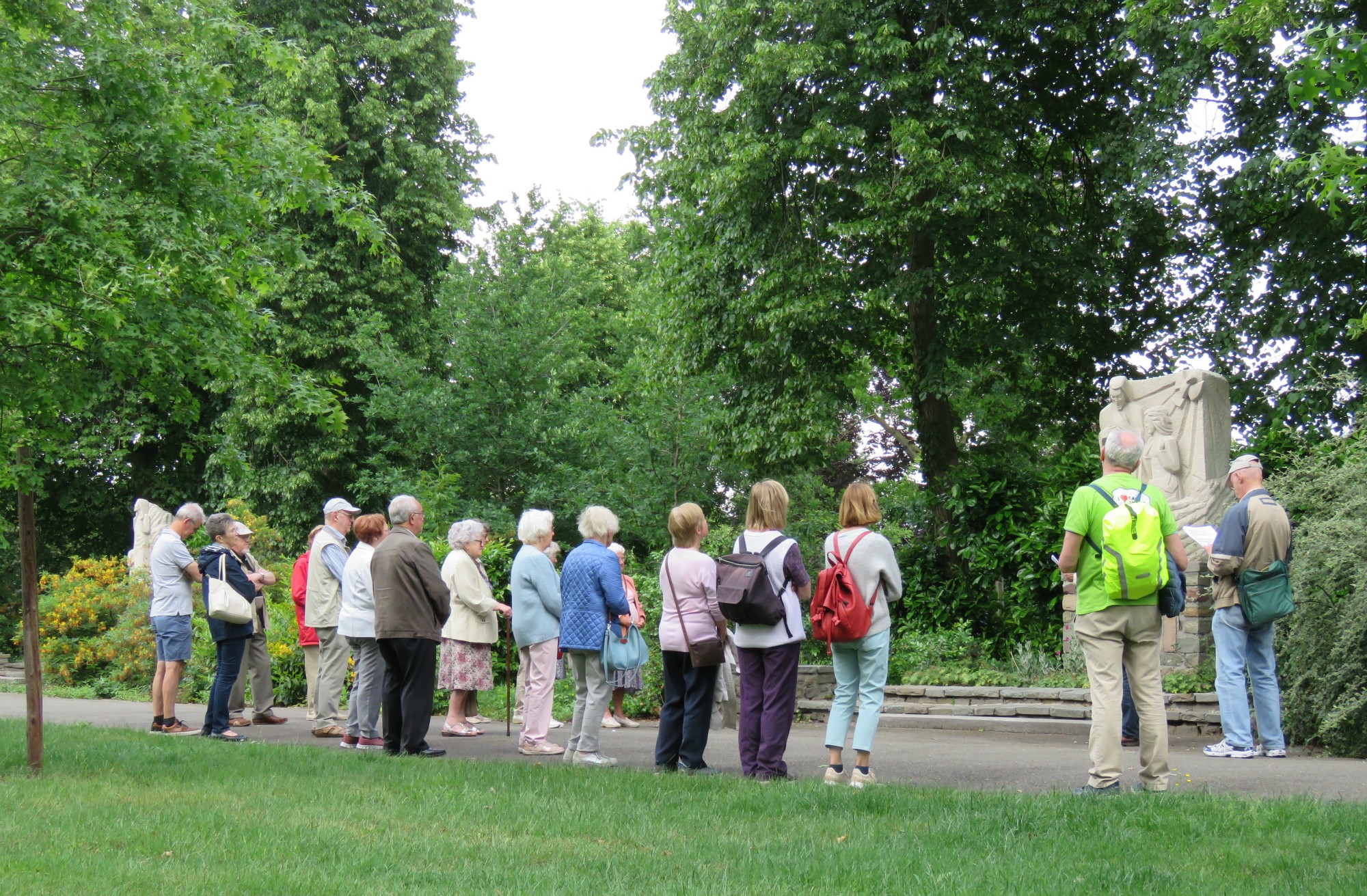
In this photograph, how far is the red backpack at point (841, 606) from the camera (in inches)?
289

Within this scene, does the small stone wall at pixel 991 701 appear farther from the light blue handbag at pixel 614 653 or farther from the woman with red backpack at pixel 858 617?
the woman with red backpack at pixel 858 617

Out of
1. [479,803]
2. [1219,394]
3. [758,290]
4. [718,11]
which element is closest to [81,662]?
[758,290]

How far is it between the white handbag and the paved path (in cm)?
100

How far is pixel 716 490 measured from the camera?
2123cm

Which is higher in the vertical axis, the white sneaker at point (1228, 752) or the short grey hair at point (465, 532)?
the short grey hair at point (465, 532)

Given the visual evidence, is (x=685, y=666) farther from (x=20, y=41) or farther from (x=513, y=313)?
(x=513, y=313)

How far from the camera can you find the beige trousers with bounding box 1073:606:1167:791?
6801 millimetres

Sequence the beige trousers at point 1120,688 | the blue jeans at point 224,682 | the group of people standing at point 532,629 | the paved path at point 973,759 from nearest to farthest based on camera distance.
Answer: the beige trousers at point 1120,688
the group of people standing at point 532,629
the paved path at point 973,759
the blue jeans at point 224,682

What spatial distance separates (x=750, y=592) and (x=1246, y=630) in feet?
13.0

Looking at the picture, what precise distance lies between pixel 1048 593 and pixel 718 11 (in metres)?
9.75

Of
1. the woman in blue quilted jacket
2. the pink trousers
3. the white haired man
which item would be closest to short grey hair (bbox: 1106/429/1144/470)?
the woman in blue quilted jacket

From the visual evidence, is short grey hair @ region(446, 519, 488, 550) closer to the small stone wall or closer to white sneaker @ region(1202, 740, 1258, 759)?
the small stone wall

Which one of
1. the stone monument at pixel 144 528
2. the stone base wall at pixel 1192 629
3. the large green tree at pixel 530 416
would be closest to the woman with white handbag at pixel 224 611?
the stone base wall at pixel 1192 629

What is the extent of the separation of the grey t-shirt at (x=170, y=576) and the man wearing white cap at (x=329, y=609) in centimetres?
117
